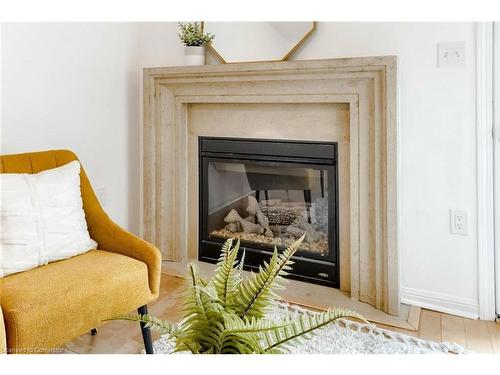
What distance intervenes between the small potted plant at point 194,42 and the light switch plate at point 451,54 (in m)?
1.33

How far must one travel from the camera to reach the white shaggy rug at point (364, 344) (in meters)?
1.76

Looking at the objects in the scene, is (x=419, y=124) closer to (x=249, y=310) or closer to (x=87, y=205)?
(x=87, y=205)

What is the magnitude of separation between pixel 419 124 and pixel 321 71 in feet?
1.86

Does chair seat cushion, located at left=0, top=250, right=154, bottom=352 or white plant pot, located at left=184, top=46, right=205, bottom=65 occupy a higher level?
white plant pot, located at left=184, top=46, right=205, bottom=65

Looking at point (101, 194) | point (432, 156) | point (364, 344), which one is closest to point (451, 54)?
point (432, 156)

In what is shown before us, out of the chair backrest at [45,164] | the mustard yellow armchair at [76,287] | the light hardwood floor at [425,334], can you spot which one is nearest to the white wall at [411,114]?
the light hardwood floor at [425,334]

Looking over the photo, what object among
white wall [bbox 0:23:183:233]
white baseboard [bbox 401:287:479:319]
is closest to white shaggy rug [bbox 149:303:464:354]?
white baseboard [bbox 401:287:479:319]

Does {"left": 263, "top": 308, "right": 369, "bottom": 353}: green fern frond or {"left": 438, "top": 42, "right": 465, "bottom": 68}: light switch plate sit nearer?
{"left": 263, "top": 308, "right": 369, "bottom": 353}: green fern frond

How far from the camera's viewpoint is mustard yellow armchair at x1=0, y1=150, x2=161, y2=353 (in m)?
1.28

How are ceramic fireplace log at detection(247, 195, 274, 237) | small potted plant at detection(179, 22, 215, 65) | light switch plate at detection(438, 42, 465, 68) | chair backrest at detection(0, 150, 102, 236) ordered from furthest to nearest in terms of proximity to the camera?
ceramic fireplace log at detection(247, 195, 274, 237) → small potted plant at detection(179, 22, 215, 65) → light switch plate at detection(438, 42, 465, 68) → chair backrest at detection(0, 150, 102, 236)

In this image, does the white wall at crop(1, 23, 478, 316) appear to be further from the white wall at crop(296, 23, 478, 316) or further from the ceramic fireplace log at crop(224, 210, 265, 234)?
the ceramic fireplace log at crop(224, 210, 265, 234)

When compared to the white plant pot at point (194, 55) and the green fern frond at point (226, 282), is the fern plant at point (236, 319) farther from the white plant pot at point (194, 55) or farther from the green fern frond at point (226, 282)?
the white plant pot at point (194, 55)

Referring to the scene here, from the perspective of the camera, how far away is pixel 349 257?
95.4 inches

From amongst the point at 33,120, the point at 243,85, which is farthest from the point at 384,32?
the point at 33,120
